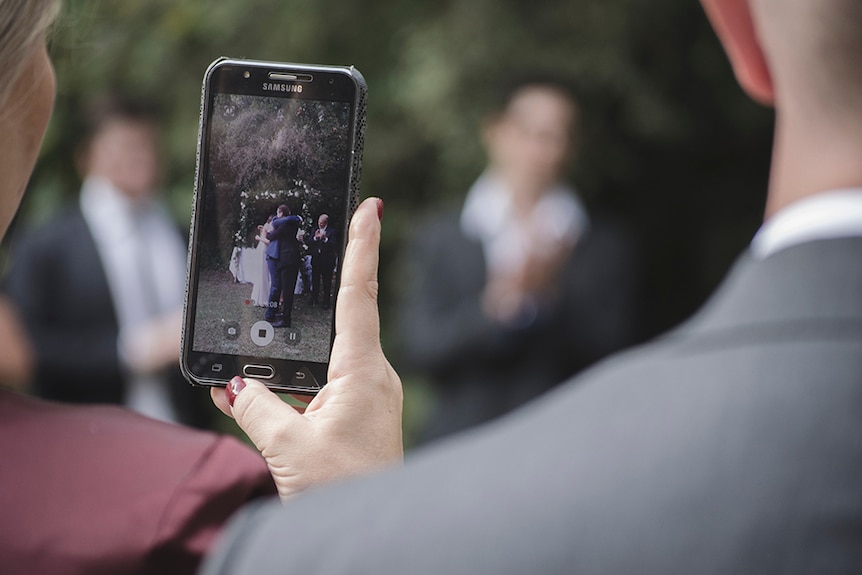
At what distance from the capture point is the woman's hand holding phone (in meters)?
1.20

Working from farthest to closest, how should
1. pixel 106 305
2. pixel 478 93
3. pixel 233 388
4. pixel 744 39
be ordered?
pixel 478 93 < pixel 106 305 < pixel 233 388 < pixel 744 39

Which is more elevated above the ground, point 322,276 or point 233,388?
point 322,276

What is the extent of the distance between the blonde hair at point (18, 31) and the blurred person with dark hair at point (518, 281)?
2.65 meters

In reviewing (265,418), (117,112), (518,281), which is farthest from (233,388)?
(117,112)

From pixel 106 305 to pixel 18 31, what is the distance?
264 cm

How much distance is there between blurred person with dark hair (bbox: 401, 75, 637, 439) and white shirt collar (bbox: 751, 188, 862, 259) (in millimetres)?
3025

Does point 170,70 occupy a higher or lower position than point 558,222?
higher

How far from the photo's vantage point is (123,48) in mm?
5688

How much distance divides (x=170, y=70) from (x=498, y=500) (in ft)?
17.7

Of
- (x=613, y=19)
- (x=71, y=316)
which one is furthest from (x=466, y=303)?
(x=613, y=19)

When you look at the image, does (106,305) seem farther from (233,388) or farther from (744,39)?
(744,39)

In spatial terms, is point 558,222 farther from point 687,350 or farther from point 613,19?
point 687,350

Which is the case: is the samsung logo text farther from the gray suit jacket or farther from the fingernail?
the gray suit jacket

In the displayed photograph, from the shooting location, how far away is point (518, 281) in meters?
3.85
